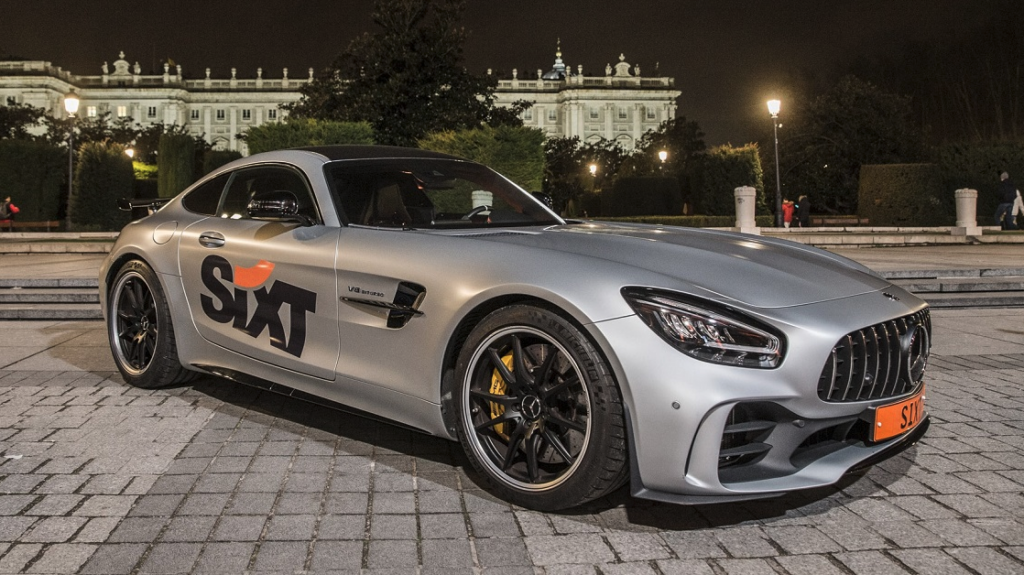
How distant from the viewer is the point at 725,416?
2.99 meters

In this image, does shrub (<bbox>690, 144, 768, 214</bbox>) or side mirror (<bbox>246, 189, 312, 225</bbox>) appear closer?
side mirror (<bbox>246, 189, 312, 225</bbox>)

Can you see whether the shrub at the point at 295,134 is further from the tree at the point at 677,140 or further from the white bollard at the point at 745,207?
the tree at the point at 677,140

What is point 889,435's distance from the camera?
3.33 m

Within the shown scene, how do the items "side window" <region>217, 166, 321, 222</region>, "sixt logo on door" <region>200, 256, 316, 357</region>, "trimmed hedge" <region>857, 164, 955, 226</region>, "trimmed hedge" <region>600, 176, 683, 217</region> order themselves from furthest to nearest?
"trimmed hedge" <region>600, 176, 683, 217</region> < "trimmed hedge" <region>857, 164, 955, 226</region> < "side window" <region>217, 166, 321, 222</region> < "sixt logo on door" <region>200, 256, 316, 357</region>

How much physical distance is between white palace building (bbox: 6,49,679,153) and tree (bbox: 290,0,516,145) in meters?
107

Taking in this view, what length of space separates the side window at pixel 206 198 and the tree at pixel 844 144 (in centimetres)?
4883

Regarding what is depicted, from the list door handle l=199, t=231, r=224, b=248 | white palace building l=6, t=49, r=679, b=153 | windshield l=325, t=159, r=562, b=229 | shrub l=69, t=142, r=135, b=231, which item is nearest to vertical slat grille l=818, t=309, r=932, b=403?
windshield l=325, t=159, r=562, b=229

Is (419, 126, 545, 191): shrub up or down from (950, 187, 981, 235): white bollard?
up

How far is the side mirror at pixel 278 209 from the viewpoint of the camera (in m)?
4.43

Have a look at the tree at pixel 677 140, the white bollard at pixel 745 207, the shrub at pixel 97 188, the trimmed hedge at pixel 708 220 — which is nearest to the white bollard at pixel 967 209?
the white bollard at pixel 745 207

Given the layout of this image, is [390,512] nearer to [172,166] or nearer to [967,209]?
[967,209]

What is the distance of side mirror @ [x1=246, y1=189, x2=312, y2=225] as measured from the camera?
14.5 feet

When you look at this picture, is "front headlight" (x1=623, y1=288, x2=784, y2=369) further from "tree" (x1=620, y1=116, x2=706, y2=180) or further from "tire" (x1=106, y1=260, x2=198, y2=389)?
"tree" (x1=620, y1=116, x2=706, y2=180)

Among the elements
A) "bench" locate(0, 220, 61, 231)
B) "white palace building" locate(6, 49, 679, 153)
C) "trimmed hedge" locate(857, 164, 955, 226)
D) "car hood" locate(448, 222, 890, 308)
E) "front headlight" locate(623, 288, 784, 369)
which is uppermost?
"white palace building" locate(6, 49, 679, 153)
